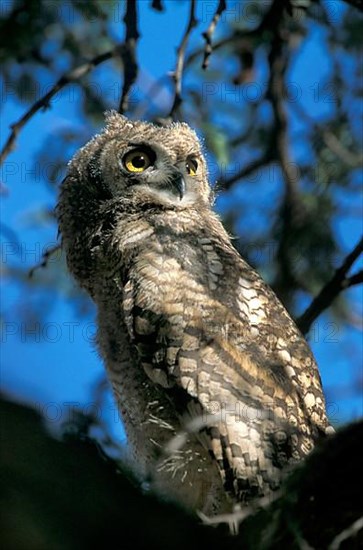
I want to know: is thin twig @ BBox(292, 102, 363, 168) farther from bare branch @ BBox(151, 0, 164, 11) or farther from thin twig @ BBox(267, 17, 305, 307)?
bare branch @ BBox(151, 0, 164, 11)

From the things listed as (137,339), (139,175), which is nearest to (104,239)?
(139,175)

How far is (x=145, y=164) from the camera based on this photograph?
4895 millimetres

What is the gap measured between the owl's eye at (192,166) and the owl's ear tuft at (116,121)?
0.39 metres

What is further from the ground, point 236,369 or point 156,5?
point 156,5

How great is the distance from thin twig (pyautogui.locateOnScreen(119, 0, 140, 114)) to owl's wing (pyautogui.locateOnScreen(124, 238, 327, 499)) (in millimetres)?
1156

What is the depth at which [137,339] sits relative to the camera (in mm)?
3830

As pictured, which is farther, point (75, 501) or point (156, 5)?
point (156, 5)

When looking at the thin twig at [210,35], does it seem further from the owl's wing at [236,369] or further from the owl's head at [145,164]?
the owl's wing at [236,369]

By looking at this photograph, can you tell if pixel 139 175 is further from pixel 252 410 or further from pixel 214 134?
pixel 252 410

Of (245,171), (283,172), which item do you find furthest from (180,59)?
(283,172)

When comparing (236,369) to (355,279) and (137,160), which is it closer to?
(355,279)

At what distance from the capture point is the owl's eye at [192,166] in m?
5.09

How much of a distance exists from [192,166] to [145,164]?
15.2 inches

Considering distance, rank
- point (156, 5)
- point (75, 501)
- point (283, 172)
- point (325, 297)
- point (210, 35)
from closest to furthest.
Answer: point (75, 501) < point (325, 297) < point (210, 35) < point (156, 5) < point (283, 172)
